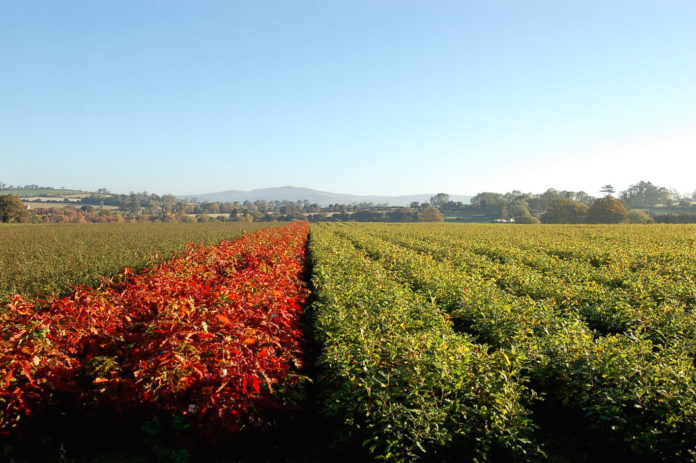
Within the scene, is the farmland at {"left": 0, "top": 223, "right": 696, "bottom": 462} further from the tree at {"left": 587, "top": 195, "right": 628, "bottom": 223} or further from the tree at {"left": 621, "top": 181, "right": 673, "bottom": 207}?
the tree at {"left": 621, "top": 181, "right": 673, "bottom": 207}

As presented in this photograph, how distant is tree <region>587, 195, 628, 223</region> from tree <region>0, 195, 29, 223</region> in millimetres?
126107

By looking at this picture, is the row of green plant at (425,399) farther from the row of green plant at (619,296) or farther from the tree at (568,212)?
the tree at (568,212)

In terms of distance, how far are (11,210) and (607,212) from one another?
127 m

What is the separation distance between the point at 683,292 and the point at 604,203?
88.2 meters

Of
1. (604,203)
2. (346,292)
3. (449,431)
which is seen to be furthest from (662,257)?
(604,203)

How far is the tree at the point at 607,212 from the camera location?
7538cm

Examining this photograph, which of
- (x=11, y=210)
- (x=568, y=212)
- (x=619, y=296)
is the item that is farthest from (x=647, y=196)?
(x=11, y=210)

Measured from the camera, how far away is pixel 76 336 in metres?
3.87

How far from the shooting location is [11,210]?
68.9 metres

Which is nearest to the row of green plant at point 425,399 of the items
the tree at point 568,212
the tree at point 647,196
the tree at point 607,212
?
the tree at point 607,212

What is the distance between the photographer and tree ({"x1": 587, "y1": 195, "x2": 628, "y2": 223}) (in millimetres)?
75375

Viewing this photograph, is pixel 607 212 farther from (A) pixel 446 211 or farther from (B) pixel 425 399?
(B) pixel 425 399

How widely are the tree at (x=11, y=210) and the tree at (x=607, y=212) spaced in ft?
414

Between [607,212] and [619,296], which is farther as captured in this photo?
[607,212]
